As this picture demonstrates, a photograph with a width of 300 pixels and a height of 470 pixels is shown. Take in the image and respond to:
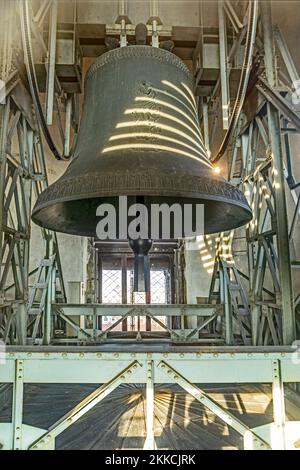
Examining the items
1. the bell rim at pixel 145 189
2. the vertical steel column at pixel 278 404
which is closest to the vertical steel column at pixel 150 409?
the vertical steel column at pixel 278 404

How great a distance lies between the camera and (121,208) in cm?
233

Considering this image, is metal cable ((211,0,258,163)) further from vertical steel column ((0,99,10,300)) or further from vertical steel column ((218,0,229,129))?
vertical steel column ((0,99,10,300))

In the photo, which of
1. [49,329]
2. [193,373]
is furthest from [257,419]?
[49,329]

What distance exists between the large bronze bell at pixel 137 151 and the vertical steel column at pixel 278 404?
74cm

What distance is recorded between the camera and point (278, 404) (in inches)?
62.9

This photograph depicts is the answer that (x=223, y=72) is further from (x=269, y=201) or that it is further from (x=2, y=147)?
(x=2, y=147)

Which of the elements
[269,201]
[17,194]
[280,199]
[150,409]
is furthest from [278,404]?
[17,194]

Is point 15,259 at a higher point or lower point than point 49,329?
higher

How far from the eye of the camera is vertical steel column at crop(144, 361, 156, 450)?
156 centimetres

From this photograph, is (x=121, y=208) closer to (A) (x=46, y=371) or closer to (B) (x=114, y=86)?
(B) (x=114, y=86)

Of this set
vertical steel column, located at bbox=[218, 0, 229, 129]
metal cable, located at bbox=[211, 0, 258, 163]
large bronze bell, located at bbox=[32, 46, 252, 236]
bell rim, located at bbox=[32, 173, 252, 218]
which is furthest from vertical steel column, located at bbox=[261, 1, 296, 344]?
bell rim, located at bbox=[32, 173, 252, 218]

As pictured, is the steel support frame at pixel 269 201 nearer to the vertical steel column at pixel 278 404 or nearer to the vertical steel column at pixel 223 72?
the vertical steel column at pixel 223 72
